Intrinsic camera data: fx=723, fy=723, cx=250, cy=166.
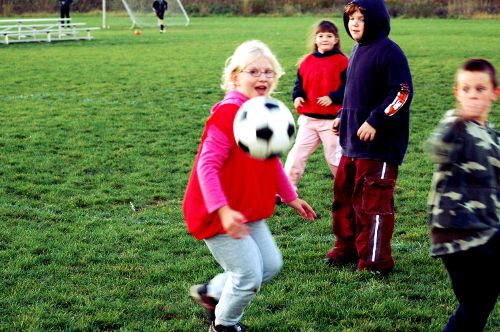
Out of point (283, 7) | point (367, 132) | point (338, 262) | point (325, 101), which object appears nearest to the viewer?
point (367, 132)

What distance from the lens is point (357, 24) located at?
468cm

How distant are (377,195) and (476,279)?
1547 mm

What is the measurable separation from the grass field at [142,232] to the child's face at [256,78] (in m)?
1.33

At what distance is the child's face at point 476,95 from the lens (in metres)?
3.17

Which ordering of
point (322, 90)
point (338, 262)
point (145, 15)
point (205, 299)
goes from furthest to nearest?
point (145, 15), point (322, 90), point (338, 262), point (205, 299)

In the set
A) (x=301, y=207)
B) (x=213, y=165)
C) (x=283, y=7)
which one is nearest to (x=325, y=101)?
(x=301, y=207)

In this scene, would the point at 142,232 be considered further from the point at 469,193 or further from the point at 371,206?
the point at 469,193

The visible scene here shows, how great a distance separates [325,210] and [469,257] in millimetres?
3302

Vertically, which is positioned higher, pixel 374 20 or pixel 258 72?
pixel 374 20

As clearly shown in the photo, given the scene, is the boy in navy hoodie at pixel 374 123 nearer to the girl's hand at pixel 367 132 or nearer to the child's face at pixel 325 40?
the girl's hand at pixel 367 132

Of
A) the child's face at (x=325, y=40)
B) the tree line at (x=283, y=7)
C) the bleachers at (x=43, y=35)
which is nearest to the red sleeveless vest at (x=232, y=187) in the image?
the child's face at (x=325, y=40)

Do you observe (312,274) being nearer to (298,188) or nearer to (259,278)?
(259,278)

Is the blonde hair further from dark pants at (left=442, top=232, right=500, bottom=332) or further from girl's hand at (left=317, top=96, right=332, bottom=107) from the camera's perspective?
girl's hand at (left=317, top=96, right=332, bottom=107)

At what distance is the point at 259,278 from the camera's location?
136 inches
